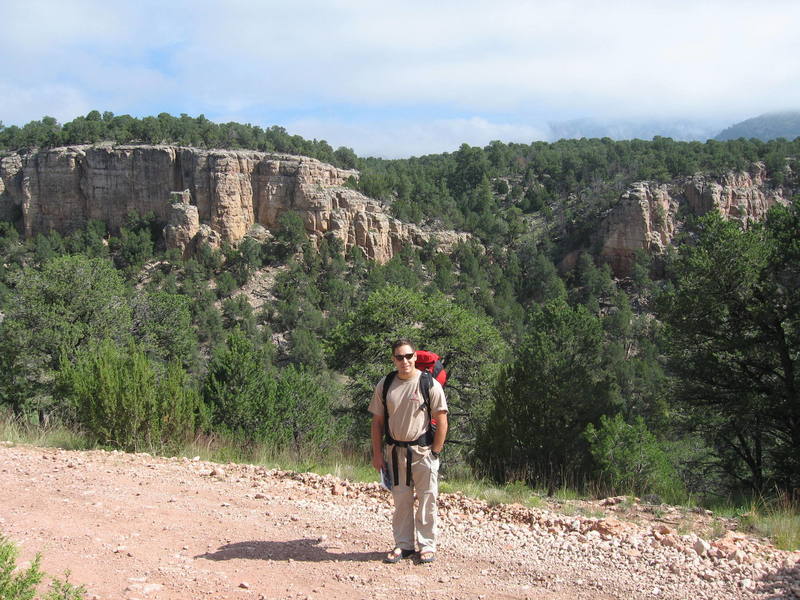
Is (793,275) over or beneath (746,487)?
over

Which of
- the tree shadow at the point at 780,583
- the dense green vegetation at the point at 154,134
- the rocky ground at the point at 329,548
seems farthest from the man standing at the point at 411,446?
the dense green vegetation at the point at 154,134

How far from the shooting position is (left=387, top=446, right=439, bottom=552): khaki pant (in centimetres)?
395

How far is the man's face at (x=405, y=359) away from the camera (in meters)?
3.99

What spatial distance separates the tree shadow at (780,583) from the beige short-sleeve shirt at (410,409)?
2.18 meters

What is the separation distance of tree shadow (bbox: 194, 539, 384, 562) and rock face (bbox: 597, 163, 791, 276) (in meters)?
53.5

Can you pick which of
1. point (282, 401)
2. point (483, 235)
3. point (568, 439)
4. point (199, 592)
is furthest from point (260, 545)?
point (483, 235)

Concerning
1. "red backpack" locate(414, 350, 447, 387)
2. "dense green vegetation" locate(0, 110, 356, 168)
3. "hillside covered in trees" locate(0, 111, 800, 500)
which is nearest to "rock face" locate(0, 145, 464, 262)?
"dense green vegetation" locate(0, 110, 356, 168)

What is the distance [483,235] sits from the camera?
56.2 metres

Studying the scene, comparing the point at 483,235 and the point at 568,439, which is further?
the point at 483,235

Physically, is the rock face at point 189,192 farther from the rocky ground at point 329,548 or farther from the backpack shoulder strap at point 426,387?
the backpack shoulder strap at point 426,387

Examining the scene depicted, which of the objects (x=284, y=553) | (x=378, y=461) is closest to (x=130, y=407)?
(x=284, y=553)

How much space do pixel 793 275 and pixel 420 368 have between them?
8837 millimetres

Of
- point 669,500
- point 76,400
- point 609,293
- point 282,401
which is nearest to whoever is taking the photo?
point 669,500

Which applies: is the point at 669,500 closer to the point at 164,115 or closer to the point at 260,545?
the point at 260,545
